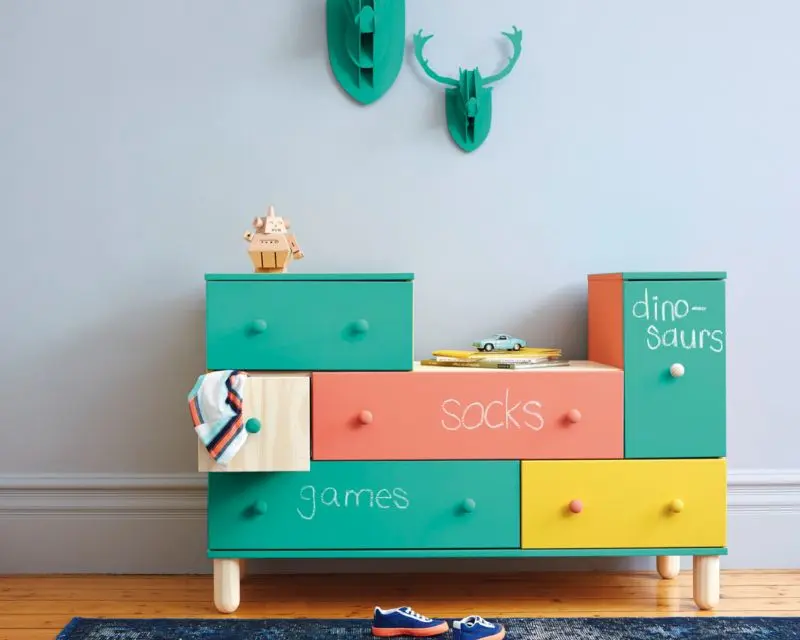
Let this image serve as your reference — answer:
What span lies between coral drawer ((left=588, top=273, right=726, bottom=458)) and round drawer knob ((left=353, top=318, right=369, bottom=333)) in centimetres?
65

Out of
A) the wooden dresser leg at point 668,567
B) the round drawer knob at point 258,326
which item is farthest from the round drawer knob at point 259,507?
the wooden dresser leg at point 668,567

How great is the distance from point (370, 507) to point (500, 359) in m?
0.50

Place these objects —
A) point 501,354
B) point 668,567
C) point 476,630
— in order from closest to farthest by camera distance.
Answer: point 476,630 < point 501,354 < point 668,567

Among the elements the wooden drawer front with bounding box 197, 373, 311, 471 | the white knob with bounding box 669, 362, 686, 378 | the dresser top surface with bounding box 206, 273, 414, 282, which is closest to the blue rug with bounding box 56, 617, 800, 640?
the wooden drawer front with bounding box 197, 373, 311, 471

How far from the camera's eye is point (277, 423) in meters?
1.89

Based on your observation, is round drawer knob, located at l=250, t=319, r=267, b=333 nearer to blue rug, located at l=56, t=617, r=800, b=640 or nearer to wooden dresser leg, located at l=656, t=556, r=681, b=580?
blue rug, located at l=56, t=617, r=800, b=640

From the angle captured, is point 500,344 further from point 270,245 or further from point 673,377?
point 270,245

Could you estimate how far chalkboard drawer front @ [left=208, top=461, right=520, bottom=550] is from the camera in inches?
77.2

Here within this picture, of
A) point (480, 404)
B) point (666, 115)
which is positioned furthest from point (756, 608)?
point (666, 115)

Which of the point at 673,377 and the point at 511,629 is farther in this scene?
the point at 673,377

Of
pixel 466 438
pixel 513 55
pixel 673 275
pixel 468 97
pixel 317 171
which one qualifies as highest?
pixel 513 55

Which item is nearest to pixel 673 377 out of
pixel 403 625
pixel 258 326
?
pixel 403 625

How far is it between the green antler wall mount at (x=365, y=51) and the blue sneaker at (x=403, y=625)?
56.5 inches

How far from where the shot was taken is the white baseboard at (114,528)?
237 cm
